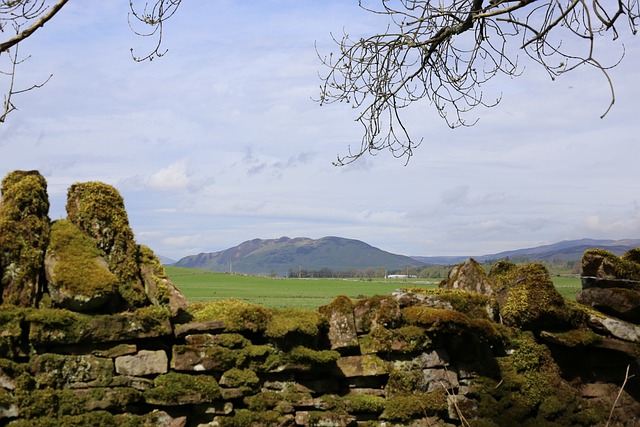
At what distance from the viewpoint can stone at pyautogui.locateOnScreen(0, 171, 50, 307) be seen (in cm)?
684

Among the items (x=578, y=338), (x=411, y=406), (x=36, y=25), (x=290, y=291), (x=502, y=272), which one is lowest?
(x=411, y=406)

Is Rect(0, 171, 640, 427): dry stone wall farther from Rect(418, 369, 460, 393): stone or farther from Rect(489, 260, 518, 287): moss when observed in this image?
Rect(489, 260, 518, 287): moss

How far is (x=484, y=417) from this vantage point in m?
8.34

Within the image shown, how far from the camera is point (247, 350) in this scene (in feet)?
24.0

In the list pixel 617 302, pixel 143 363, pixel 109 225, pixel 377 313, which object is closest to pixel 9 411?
pixel 143 363

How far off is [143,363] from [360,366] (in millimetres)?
2599

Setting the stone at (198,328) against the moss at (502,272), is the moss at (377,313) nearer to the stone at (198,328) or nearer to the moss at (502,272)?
the stone at (198,328)

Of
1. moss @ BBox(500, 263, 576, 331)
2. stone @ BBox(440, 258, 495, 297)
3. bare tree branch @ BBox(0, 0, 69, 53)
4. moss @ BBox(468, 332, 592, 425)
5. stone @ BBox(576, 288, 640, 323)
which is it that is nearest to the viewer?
bare tree branch @ BBox(0, 0, 69, 53)

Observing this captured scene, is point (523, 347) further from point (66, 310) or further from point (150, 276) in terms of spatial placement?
point (66, 310)

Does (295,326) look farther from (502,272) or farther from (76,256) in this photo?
(502,272)

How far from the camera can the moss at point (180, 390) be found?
684 centimetres

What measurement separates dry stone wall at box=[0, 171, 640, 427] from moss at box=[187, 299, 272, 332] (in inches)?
0.9

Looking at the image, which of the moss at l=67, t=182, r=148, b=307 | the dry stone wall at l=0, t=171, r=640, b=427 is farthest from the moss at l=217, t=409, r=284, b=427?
the moss at l=67, t=182, r=148, b=307

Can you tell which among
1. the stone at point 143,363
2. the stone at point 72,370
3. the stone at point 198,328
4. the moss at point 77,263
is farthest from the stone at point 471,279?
the stone at point 72,370
